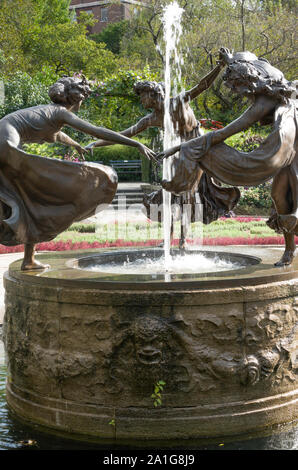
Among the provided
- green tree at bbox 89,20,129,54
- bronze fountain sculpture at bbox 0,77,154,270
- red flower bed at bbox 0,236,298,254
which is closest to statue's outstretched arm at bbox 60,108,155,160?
bronze fountain sculpture at bbox 0,77,154,270

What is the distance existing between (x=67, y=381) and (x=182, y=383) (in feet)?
2.56

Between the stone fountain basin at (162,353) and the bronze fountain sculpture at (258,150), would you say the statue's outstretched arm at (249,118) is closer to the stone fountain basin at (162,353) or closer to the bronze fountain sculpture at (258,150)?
the bronze fountain sculpture at (258,150)

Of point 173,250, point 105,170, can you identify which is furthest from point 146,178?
point 105,170

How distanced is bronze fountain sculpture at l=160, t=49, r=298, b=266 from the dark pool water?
4.43 ft

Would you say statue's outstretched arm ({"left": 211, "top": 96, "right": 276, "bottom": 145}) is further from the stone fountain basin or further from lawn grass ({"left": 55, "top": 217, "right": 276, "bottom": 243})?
lawn grass ({"left": 55, "top": 217, "right": 276, "bottom": 243})

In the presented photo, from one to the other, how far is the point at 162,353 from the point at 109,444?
0.67 m

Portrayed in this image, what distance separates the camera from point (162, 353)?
385cm

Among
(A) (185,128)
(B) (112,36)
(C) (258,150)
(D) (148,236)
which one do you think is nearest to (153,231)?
(D) (148,236)

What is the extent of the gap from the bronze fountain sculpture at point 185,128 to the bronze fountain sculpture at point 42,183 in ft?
5.22

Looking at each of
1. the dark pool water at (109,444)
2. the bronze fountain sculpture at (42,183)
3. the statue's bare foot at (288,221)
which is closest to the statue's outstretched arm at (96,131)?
the bronze fountain sculpture at (42,183)

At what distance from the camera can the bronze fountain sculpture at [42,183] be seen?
4.46 metres

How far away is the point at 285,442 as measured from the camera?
154 inches

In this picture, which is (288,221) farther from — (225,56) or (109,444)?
(109,444)

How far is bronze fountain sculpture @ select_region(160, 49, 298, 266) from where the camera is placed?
4391mm
